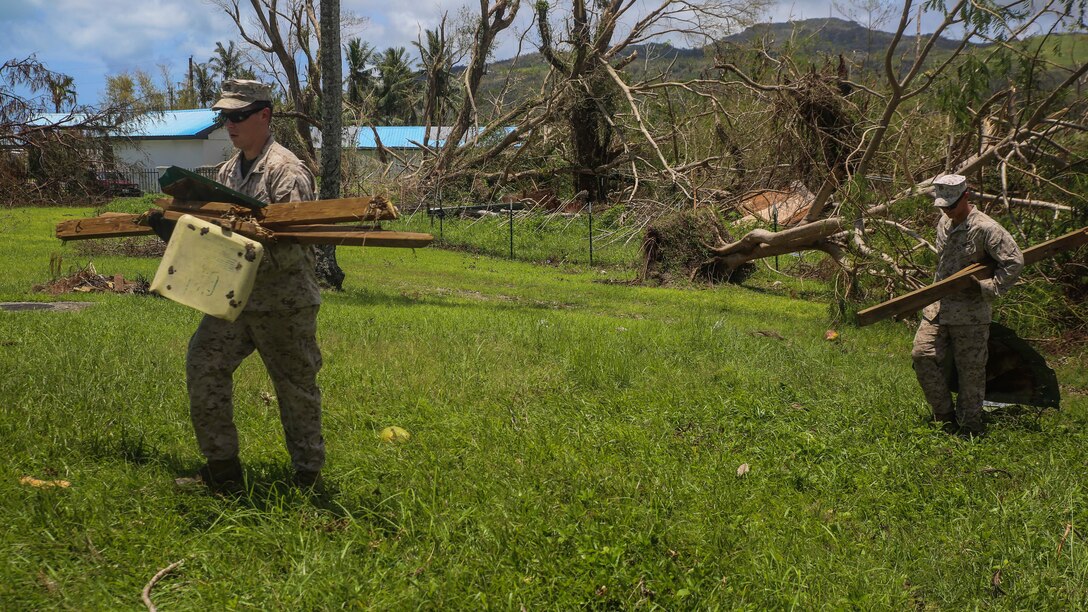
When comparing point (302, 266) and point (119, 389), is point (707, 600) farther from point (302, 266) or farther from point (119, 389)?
point (119, 389)

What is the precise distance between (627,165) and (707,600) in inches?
872

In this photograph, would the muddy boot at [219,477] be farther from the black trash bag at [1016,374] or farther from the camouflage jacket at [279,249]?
the black trash bag at [1016,374]

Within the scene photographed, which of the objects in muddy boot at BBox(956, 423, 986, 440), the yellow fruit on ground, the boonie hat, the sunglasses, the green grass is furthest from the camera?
the green grass

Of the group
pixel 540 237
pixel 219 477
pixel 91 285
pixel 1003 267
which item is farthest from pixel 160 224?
pixel 540 237

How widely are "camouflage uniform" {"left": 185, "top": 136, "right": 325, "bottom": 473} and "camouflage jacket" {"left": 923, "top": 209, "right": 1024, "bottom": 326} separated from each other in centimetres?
453

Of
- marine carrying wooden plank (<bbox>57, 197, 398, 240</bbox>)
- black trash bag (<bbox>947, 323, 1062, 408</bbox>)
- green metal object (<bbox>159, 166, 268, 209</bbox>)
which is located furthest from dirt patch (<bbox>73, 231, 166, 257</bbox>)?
black trash bag (<bbox>947, 323, 1062, 408</bbox>)

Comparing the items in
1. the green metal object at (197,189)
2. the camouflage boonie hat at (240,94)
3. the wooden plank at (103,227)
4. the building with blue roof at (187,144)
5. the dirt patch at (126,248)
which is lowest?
the dirt patch at (126,248)

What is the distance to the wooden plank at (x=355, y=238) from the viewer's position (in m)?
4.13

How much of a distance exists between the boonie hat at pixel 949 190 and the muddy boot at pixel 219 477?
5106mm

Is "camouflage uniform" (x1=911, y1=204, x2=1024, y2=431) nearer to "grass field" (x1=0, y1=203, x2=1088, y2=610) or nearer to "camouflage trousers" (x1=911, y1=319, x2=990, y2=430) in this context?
"camouflage trousers" (x1=911, y1=319, x2=990, y2=430)

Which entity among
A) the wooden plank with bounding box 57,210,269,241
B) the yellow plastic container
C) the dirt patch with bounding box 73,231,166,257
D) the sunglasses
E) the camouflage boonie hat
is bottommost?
the dirt patch with bounding box 73,231,166,257

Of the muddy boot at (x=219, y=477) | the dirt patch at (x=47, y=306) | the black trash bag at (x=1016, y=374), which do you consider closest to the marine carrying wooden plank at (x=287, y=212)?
the muddy boot at (x=219, y=477)

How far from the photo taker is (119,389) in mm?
6363

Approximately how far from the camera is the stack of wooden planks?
4.08 metres
